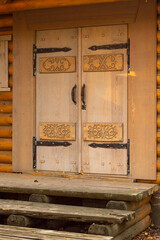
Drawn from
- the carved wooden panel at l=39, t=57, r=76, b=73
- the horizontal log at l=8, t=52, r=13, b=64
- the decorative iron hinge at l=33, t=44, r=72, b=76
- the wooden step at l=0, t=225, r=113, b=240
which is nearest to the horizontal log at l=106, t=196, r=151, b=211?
the wooden step at l=0, t=225, r=113, b=240

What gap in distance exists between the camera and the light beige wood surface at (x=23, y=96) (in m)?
7.30

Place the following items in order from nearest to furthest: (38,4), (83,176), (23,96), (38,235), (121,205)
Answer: (38,235) < (121,205) < (38,4) < (83,176) < (23,96)

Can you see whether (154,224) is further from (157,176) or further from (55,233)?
(55,233)

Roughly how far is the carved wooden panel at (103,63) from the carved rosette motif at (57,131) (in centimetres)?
91

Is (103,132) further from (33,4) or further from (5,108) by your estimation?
(33,4)

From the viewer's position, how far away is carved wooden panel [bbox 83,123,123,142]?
681 centimetres

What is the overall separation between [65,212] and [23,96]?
8.41 feet

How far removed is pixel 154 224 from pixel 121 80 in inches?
83.4

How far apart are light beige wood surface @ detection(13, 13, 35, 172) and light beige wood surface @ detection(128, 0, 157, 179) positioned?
159cm

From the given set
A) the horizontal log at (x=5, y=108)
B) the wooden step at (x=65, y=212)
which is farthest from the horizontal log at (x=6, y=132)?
the wooden step at (x=65, y=212)

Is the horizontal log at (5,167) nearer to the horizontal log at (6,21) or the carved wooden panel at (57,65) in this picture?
the carved wooden panel at (57,65)

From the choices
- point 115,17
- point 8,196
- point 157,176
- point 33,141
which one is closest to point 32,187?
point 8,196

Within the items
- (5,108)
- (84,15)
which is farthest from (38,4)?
(5,108)

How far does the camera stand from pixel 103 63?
22.6ft
